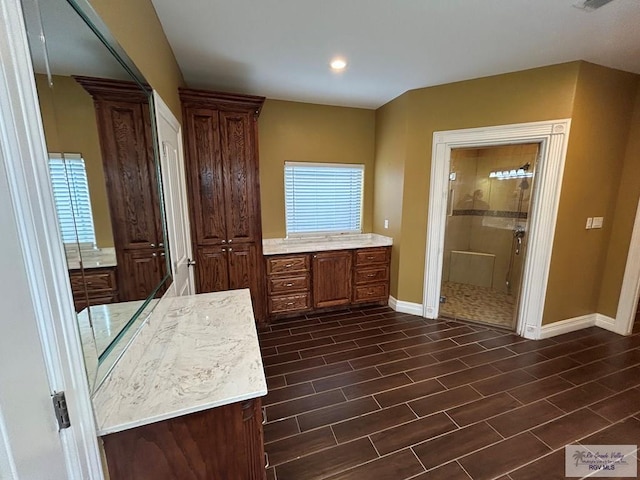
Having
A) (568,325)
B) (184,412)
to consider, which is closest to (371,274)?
(568,325)

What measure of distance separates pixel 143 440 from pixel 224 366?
30 centimetres

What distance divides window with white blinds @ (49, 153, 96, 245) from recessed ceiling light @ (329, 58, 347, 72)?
2201 millimetres

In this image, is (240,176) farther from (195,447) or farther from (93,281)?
(195,447)

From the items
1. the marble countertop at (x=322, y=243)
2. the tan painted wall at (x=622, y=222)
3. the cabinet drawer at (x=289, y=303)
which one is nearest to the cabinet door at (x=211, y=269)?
the marble countertop at (x=322, y=243)

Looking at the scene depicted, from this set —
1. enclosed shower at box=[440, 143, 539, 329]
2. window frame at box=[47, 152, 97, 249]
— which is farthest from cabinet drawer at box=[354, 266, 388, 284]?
window frame at box=[47, 152, 97, 249]

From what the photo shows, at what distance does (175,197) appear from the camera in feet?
6.84

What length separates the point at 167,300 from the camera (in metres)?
1.66

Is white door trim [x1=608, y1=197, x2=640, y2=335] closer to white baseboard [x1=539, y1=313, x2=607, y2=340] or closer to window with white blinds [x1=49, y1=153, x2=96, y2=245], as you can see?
white baseboard [x1=539, y1=313, x2=607, y2=340]

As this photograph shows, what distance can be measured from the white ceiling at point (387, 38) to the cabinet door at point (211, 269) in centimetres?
177

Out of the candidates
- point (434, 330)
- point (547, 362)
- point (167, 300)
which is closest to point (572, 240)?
point (547, 362)

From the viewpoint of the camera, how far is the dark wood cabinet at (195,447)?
32.8 inches

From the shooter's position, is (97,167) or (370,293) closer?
(97,167)

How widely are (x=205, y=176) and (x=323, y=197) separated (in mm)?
1580

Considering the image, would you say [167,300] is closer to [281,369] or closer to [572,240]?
[281,369]
